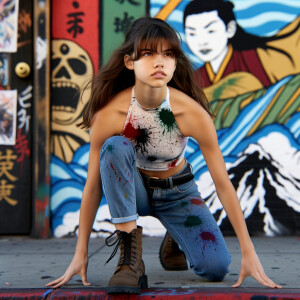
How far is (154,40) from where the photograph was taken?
225cm

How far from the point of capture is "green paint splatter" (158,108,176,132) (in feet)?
8.02

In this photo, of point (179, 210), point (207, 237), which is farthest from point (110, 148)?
point (207, 237)

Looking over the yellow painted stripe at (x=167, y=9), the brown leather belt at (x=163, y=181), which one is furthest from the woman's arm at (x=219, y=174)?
the yellow painted stripe at (x=167, y=9)

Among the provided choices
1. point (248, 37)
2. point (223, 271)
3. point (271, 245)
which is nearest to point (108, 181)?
point (223, 271)

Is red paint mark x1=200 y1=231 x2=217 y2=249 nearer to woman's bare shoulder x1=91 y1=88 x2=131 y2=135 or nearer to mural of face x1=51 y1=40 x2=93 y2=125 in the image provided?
woman's bare shoulder x1=91 y1=88 x2=131 y2=135

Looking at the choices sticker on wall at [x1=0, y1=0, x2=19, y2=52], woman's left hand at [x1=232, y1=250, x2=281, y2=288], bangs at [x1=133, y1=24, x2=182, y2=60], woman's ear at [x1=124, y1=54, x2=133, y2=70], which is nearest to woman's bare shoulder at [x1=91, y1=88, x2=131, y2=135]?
woman's ear at [x1=124, y1=54, x2=133, y2=70]

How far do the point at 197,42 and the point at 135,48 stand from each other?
2183mm

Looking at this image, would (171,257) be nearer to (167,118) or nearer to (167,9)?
(167,118)

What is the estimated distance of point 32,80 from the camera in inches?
172

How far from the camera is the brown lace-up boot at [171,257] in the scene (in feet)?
9.25

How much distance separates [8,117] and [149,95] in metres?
2.33

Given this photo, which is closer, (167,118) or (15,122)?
(167,118)

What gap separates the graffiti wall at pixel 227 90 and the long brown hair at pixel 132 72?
1.66 m

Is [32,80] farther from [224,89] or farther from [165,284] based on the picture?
[165,284]
